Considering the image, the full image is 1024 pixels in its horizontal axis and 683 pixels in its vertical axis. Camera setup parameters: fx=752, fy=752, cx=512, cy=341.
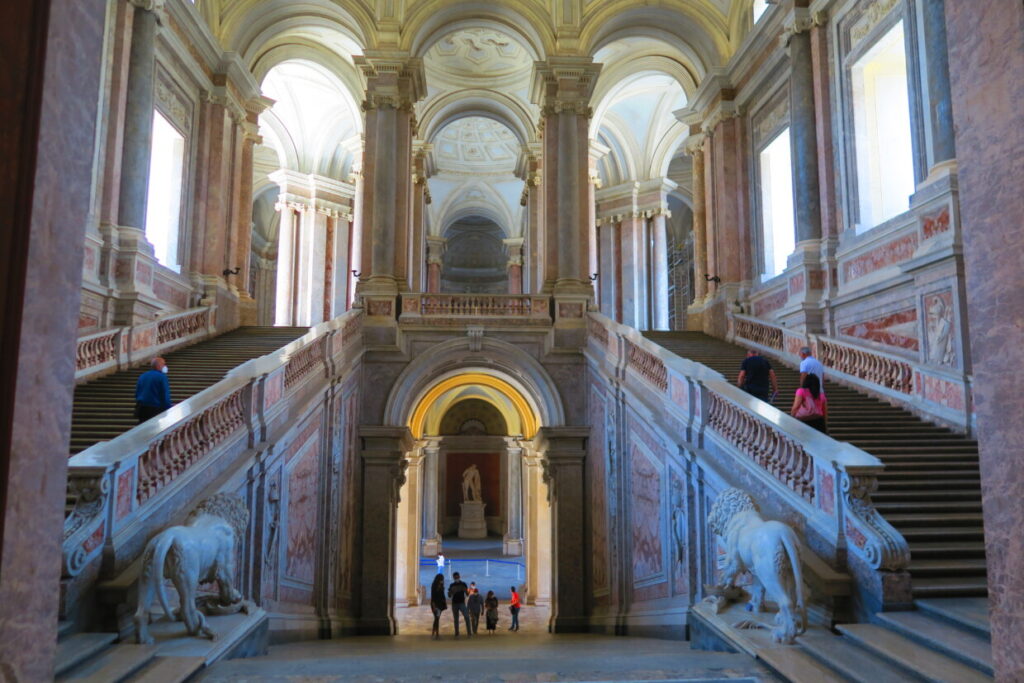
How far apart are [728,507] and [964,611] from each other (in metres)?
1.61

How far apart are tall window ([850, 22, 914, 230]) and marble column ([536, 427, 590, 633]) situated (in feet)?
20.8

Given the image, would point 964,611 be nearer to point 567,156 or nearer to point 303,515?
point 303,515

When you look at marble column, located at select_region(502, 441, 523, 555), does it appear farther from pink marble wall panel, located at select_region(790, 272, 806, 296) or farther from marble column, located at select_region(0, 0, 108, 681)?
marble column, located at select_region(0, 0, 108, 681)

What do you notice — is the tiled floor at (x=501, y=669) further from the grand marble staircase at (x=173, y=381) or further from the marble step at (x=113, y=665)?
the grand marble staircase at (x=173, y=381)

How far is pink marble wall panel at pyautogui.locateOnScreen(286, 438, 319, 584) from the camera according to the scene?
31.5ft

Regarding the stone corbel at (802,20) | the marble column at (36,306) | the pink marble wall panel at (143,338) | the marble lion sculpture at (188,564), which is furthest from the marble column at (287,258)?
the marble column at (36,306)

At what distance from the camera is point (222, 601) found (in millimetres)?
5441

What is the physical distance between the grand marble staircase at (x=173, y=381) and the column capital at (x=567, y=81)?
7.18 m

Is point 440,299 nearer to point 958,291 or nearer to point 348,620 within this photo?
point 348,620

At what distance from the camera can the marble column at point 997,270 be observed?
103 inches

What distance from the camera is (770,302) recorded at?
48.8 feet

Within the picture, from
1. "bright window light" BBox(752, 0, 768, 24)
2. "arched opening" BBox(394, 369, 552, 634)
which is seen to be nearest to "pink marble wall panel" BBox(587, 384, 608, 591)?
"arched opening" BBox(394, 369, 552, 634)

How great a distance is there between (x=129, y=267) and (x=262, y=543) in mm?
6699

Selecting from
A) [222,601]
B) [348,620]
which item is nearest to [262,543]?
[222,601]
